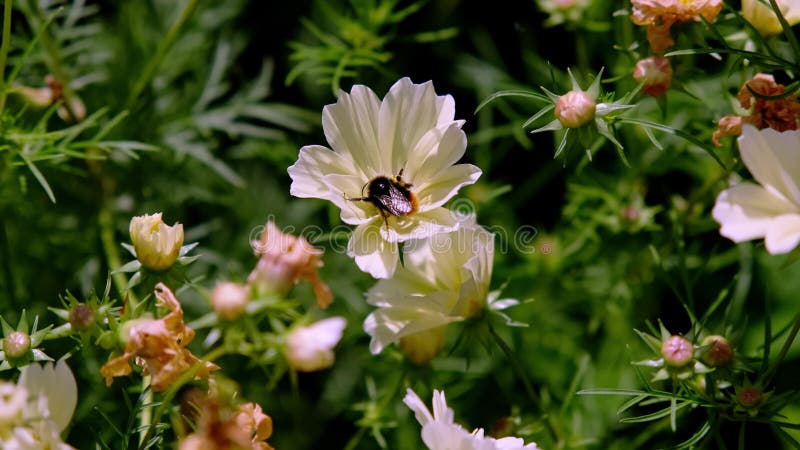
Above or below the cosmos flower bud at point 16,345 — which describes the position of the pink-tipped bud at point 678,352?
below

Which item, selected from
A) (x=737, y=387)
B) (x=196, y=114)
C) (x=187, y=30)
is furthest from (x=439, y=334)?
(x=187, y=30)

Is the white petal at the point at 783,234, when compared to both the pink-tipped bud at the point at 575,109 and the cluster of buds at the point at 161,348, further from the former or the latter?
the cluster of buds at the point at 161,348

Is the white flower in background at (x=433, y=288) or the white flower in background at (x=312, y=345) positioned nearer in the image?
the white flower in background at (x=312, y=345)

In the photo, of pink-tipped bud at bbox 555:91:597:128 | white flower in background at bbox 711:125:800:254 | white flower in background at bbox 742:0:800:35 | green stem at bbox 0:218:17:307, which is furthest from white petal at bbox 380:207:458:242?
green stem at bbox 0:218:17:307

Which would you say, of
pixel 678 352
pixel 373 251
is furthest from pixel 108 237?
pixel 678 352

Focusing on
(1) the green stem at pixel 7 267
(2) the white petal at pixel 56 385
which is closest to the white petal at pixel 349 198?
(2) the white petal at pixel 56 385

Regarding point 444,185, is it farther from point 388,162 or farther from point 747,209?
point 747,209

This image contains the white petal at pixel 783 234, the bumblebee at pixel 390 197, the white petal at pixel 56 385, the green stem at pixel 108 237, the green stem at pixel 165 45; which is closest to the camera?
A: the white petal at pixel 783 234

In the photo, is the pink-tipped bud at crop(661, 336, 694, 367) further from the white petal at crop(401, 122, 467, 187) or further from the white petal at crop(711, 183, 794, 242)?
the white petal at crop(401, 122, 467, 187)
